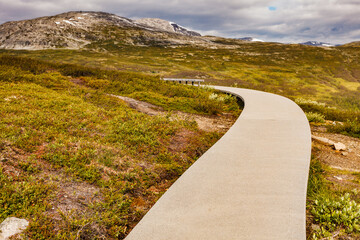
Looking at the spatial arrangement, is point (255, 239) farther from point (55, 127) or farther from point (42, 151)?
point (55, 127)

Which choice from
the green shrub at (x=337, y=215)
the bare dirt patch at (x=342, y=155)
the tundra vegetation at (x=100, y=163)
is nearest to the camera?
the green shrub at (x=337, y=215)

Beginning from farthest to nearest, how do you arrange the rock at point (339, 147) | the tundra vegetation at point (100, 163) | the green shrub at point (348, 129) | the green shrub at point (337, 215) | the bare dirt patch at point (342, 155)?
1. the green shrub at point (348, 129)
2. the rock at point (339, 147)
3. the bare dirt patch at point (342, 155)
4. the tundra vegetation at point (100, 163)
5. the green shrub at point (337, 215)

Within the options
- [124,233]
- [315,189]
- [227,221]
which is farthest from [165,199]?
[315,189]

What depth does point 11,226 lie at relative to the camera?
11.7 feet

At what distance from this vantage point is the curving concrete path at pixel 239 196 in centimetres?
348

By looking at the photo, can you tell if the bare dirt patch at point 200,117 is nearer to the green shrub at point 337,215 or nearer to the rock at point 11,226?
the green shrub at point 337,215

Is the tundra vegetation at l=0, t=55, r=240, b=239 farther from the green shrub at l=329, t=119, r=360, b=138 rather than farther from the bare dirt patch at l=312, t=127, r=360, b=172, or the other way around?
the green shrub at l=329, t=119, r=360, b=138

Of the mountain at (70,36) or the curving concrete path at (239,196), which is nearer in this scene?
the curving concrete path at (239,196)

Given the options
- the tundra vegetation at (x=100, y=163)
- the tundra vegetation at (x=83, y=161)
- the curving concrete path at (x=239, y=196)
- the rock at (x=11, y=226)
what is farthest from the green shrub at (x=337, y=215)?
the rock at (x=11, y=226)

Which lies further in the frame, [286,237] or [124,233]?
[124,233]

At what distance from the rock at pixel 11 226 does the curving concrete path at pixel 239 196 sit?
1.83 meters

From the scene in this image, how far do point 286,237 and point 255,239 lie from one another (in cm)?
Answer: 49

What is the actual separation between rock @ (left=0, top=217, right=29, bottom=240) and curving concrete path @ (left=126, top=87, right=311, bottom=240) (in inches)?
72.2

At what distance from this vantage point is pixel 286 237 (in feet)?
10.8
